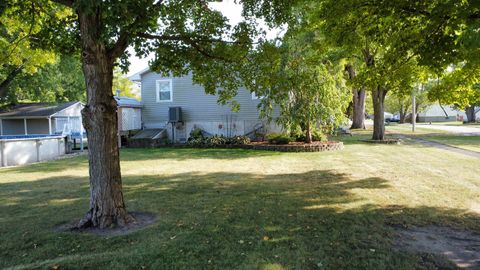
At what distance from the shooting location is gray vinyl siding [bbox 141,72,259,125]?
19514 millimetres

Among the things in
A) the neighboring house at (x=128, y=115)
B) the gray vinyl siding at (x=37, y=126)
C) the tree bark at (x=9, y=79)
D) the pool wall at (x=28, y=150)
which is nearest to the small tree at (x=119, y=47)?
the pool wall at (x=28, y=150)

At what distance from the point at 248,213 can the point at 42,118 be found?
22632 mm

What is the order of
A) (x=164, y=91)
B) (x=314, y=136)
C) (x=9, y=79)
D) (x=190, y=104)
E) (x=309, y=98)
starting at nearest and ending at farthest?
(x=309, y=98) → (x=314, y=136) → (x=190, y=104) → (x=164, y=91) → (x=9, y=79)

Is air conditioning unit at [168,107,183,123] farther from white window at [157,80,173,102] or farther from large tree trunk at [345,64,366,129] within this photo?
large tree trunk at [345,64,366,129]

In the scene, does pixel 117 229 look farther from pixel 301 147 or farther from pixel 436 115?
pixel 436 115

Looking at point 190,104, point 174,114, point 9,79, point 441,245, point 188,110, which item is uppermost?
point 9,79

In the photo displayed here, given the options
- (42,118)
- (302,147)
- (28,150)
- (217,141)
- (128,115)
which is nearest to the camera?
(28,150)

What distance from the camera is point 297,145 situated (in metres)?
15.6

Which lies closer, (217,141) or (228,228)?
(228,228)

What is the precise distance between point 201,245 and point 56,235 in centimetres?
226

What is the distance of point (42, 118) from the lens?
76.4 feet

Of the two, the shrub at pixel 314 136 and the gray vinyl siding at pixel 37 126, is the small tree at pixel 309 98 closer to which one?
the shrub at pixel 314 136

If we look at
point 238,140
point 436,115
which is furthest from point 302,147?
point 436,115

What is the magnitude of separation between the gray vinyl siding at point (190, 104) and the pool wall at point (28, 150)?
642 centimetres
